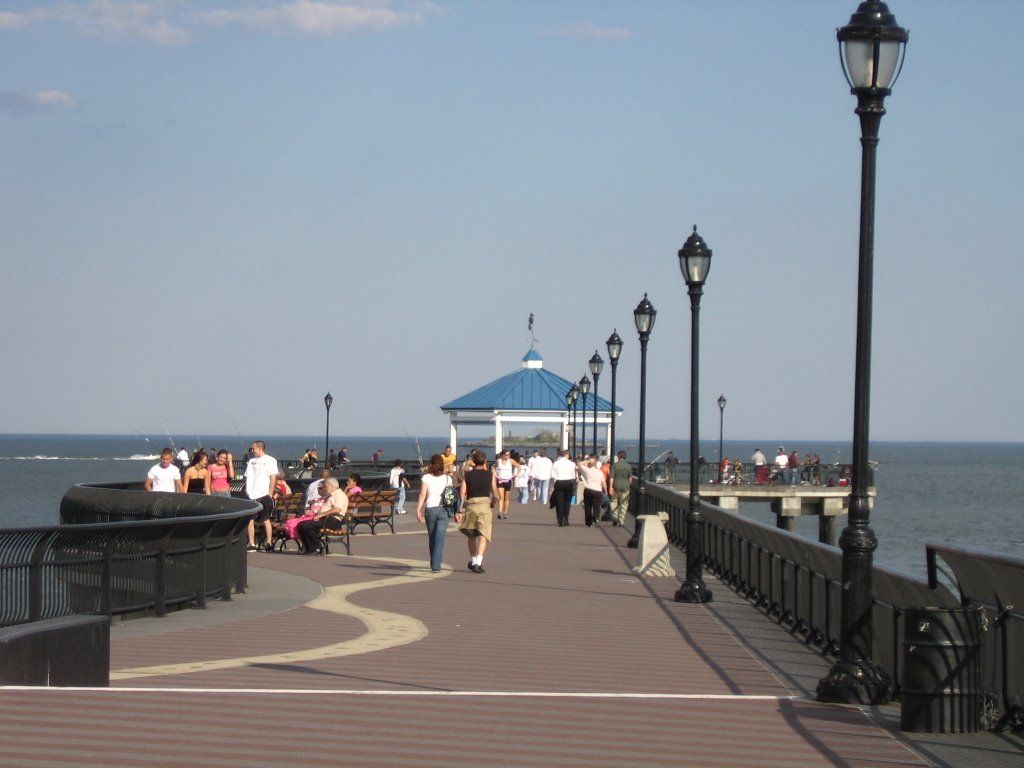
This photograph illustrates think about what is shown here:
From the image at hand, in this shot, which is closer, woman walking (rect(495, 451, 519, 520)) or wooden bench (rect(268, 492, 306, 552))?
wooden bench (rect(268, 492, 306, 552))

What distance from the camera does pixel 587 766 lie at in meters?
7.41

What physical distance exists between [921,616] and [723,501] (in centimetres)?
5037

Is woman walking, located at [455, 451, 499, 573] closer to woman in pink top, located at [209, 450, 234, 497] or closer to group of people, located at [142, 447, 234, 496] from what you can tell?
group of people, located at [142, 447, 234, 496]

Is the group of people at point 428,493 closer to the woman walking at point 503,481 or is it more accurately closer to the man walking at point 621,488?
the man walking at point 621,488

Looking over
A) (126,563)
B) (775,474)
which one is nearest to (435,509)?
(126,563)

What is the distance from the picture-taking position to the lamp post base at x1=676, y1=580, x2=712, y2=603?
17.1 metres

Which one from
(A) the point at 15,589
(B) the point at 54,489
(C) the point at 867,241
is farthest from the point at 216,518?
(B) the point at 54,489

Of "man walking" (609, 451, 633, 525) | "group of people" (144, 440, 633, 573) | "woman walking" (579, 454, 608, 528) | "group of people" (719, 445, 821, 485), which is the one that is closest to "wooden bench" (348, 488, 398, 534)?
"group of people" (144, 440, 633, 573)

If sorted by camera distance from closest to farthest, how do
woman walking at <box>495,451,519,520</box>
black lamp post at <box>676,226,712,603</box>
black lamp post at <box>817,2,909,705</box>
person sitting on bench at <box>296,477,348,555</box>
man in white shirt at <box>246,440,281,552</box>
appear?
black lamp post at <box>817,2,909,705</box>
black lamp post at <box>676,226,712,603</box>
man in white shirt at <box>246,440,281,552</box>
person sitting on bench at <box>296,477,348,555</box>
woman walking at <box>495,451,519,520</box>

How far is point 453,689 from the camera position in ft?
33.6

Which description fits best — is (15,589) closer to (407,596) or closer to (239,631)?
(239,631)

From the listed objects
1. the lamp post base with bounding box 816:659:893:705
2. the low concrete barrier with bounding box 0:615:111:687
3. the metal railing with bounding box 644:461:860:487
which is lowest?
the metal railing with bounding box 644:461:860:487

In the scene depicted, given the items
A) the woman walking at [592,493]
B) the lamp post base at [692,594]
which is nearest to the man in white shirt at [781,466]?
the woman walking at [592,493]

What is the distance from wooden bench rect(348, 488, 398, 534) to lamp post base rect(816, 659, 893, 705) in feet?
56.1
